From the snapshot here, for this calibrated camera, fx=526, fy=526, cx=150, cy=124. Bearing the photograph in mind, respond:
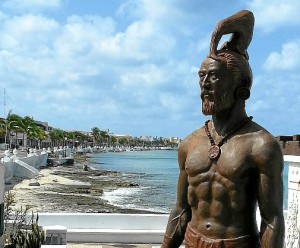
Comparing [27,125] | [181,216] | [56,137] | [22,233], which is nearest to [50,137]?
[56,137]

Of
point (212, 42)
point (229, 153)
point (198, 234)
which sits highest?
point (212, 42)

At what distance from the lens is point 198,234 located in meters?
2.84

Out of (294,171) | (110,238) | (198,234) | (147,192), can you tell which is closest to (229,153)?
(198,234)

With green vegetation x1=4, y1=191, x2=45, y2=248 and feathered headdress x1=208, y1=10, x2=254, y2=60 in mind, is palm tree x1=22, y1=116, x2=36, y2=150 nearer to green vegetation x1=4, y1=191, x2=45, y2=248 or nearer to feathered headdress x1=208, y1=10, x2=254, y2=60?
green vegetation x1=4, y1=191, x2=45, y2=248

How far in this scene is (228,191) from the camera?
2.77 meters

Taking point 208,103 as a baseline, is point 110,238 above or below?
below

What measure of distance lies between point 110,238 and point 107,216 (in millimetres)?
584

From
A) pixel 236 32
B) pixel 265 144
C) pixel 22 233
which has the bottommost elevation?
pixel 22 233

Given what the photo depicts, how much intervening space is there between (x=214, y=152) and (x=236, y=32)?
0.67 m

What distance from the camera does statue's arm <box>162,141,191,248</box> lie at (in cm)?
305

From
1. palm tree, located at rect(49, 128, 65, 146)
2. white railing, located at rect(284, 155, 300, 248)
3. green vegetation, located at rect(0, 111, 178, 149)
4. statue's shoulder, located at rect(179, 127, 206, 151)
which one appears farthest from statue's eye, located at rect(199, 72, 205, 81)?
palm tree, located at rect(49, 128, 65, 146)

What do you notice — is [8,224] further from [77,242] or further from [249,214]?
[249,214]

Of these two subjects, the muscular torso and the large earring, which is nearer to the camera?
the muscular torso

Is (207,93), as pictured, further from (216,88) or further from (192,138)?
(192,138)
